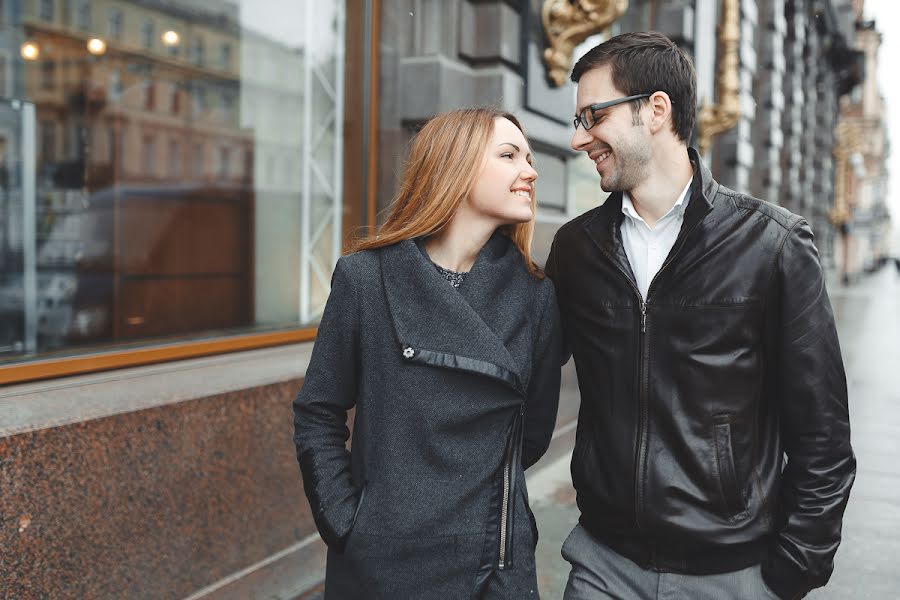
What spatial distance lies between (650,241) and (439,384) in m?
0.69

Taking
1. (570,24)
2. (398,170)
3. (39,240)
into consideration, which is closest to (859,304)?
(570,24)

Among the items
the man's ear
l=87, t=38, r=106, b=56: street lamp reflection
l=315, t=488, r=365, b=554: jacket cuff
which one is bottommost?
l=315, t=488, r=365, b=554: jacket cuff

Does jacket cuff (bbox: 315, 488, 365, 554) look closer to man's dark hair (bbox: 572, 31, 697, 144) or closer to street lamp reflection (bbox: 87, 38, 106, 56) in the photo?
man's dark hair (bbox: 572, 31, 697, 144)

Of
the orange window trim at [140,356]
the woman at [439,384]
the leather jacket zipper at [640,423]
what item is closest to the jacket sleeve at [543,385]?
the woman at [439,384]

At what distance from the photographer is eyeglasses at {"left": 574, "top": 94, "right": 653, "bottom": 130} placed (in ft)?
7.20

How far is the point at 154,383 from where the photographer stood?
373cm

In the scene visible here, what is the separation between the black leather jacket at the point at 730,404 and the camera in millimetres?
1998

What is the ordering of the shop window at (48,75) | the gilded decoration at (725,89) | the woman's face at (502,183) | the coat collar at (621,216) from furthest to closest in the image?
the gilded decoration at (725,89) → the shop window at (48,75) → the woman's face at (502,183) → the coat collar at (621,216)

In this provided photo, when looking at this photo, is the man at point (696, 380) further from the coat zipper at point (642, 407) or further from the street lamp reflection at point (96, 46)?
the street lamp reflection at point (96, 46)

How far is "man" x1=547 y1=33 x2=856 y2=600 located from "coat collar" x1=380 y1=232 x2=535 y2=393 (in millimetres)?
204

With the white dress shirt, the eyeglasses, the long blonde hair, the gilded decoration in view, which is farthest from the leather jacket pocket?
the gilded decoration

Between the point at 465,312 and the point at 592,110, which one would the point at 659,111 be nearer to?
the point at 592,110

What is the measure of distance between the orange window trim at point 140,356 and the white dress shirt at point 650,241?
2.59 m

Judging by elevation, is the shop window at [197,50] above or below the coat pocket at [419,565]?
above
